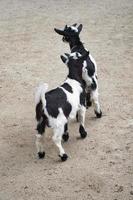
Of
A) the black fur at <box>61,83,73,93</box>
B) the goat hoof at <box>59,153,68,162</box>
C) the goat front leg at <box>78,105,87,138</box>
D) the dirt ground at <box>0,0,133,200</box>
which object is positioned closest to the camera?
the dirt ground at <box>0,0,133,200</box>

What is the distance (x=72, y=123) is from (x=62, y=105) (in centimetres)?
115

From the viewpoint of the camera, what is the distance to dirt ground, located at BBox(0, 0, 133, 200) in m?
5.63

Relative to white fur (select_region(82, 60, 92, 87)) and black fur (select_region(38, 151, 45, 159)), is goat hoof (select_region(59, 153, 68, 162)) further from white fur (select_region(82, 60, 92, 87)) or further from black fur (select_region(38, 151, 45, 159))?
white fur (select_region(82, 60, 92, 87))

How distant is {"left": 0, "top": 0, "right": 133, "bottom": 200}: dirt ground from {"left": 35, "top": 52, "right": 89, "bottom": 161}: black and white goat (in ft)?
0.94

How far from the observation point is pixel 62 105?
6.00 m

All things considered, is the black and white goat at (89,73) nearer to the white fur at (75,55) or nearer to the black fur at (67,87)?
the white fur at (75,55)

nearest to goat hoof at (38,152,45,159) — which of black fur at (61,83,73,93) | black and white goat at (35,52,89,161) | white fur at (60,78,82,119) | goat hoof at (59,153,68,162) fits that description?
black and white goat at (35,52,89,161)

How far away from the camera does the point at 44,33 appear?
10.7 m

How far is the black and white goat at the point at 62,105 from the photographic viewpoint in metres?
5.88

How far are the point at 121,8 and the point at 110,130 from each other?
5.96 m

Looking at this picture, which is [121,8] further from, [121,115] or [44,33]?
[121,115]

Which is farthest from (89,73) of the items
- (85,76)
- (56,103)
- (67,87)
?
(56,103)

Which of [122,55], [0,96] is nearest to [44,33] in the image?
[122,55]

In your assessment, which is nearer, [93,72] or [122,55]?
[93,72]
